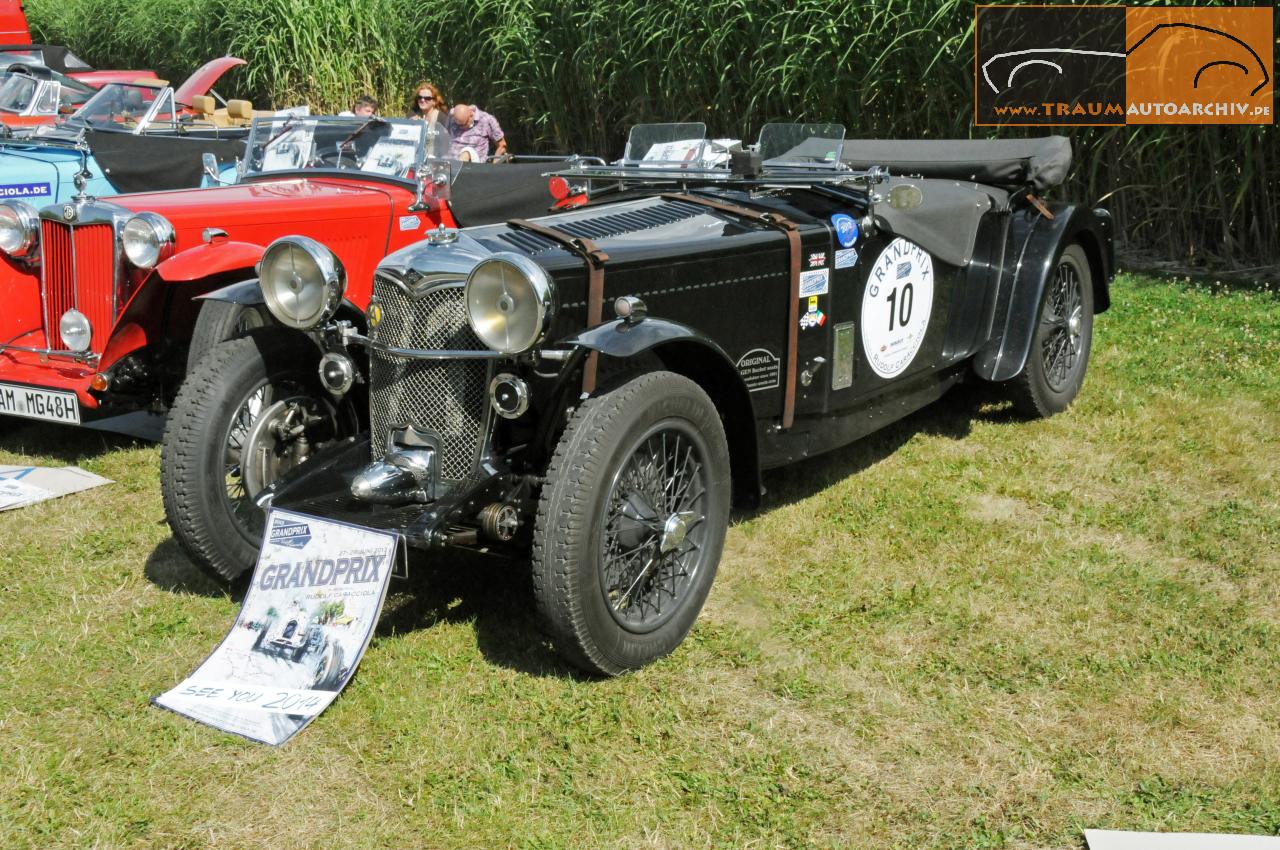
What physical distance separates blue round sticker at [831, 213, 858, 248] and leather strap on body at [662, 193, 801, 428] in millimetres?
173

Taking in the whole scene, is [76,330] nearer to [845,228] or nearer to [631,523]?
[631,523]

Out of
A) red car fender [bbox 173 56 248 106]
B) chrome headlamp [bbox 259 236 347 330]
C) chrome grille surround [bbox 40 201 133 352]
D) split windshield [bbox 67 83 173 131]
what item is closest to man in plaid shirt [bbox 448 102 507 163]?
red car fender [bbox 173 56 248 106]

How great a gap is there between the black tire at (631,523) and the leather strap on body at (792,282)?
0.63 m

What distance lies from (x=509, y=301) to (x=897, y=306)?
1830 millimetres

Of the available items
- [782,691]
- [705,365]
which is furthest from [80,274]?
[782,691]

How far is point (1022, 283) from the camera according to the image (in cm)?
510

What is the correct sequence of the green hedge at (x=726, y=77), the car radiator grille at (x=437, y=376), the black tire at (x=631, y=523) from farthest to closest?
the green hedge at (x=726, y=77) < the car radiator grille at (x=437, y=376) < the black tire at (x=631, y=523)

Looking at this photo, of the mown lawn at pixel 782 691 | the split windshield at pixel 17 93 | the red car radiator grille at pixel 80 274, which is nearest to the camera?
the mown lawn at pixel 782 691

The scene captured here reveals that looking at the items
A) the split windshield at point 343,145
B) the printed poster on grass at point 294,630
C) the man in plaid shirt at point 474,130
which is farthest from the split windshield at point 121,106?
the printed poster on grass at point 294,630

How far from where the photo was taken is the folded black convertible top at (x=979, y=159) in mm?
5207

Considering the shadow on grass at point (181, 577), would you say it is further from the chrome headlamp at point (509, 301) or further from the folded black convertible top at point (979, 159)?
the folded black convertible top at point (979, 159)

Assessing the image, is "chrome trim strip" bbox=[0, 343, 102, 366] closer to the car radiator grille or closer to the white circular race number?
the car radiator grille

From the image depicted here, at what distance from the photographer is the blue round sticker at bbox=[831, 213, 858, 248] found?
163 inches

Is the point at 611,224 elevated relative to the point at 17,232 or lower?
elevated
